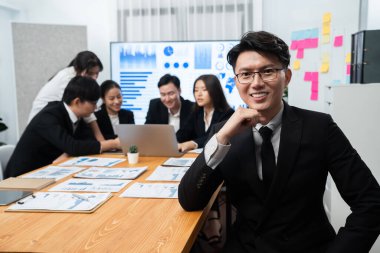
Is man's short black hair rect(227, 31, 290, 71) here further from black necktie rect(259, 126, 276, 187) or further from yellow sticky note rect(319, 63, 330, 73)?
yellow sticky note rect(319, 63, 330, 73)

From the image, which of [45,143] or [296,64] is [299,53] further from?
[45,143]

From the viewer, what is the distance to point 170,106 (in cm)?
324

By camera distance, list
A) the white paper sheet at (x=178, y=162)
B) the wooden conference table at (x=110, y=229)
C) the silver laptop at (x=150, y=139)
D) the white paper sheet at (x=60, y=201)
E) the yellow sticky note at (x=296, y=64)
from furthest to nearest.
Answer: the yellow sticky note at (x=296, y=64) < the silver laptop at (x=150, y=139) < the white paper sheet at (x=178, y=162) < the white paper sheet at (x=60, y=201) < the wooden conference table at (x=110, y=229)

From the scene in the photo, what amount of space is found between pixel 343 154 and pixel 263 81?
35cm

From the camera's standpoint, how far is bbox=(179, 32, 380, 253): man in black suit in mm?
1183

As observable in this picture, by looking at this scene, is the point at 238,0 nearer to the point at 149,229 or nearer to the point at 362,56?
the point at 362,56

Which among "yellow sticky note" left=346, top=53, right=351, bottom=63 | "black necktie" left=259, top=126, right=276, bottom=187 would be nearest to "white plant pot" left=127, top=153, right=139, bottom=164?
"black necktie" left=259, top=126, right=276, bottom=187

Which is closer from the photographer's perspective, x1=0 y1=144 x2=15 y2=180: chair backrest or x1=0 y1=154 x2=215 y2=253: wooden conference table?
x1=0 y1=154 x2=215 y2=253: wooden conference table

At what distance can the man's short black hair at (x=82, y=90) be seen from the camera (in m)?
2.43

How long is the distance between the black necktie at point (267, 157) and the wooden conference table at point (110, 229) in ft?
0.91

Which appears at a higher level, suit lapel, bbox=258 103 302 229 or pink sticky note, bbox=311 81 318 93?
pink sticky note, bbox=311 81 318 93

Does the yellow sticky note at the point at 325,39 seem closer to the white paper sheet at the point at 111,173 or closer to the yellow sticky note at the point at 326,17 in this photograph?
the yellow sticky note at the point at 326,17

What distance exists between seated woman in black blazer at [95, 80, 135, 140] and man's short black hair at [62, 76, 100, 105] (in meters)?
0.65

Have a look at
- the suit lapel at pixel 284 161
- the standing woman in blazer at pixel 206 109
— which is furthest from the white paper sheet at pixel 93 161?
the suit lapel at pixel 284 161
